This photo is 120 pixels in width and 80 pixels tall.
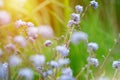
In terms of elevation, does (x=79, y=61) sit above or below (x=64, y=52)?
above

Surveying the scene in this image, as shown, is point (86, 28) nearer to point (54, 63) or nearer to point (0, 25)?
point (0, 25)

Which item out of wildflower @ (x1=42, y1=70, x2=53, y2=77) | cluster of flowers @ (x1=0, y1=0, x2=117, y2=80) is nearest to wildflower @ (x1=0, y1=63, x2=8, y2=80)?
cluster of flowers @ (x1=0, y1=0, x2=117, y2=80)

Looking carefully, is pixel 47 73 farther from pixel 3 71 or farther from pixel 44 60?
pixel 3 71

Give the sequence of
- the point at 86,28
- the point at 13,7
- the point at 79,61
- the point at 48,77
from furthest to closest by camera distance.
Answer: the point at 13,7 < the point at 86,28 < the point at 79,61 < the point at 48,77

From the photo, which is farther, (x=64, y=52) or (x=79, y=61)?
(x=79, y=61)

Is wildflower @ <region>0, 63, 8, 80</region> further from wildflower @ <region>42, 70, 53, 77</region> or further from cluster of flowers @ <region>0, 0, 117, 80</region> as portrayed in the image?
wildflower @ <region>42, 70, 53, 77</region>

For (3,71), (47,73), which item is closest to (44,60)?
(47,73)

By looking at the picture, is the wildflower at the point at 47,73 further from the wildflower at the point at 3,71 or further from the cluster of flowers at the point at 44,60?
the wildflower at the point at 3,71

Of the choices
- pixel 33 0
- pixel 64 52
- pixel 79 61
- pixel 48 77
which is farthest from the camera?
pixel 33 0

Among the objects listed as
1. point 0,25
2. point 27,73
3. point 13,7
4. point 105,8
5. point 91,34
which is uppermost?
point 105,8

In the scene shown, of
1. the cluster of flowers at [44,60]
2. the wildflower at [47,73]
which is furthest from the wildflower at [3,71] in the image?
the wildflower at [47,73]

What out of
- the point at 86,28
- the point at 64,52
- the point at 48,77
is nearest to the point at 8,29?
the point at 86,28
